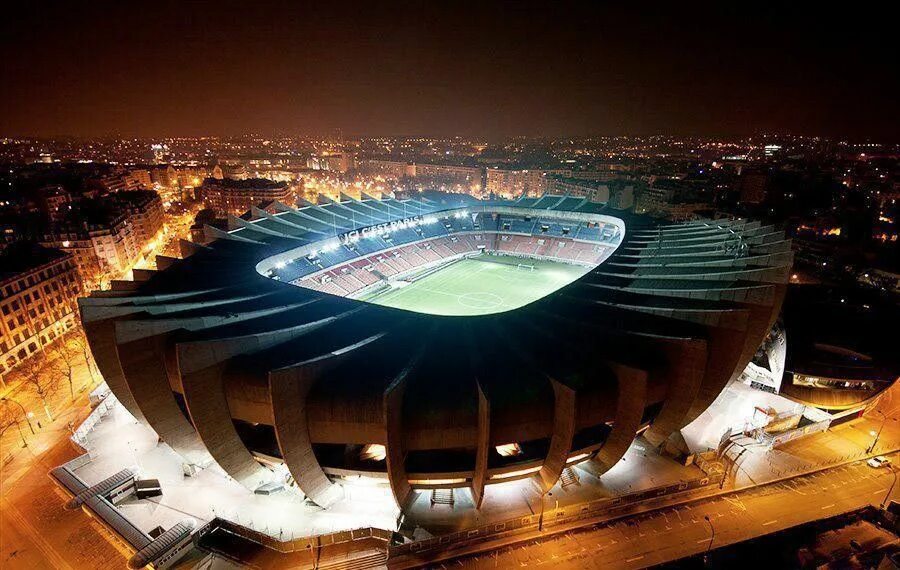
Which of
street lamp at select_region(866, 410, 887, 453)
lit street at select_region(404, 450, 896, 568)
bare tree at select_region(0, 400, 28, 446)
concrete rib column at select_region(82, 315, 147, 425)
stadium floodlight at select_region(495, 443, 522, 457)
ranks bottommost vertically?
bare tree at select_region(0, 400, 28, 446)

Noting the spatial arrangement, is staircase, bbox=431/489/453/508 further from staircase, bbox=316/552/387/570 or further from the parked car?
the parked car

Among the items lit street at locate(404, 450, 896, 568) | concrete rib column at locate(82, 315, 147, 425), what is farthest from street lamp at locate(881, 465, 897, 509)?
concrete rib column at locate(82, 315, 147, 425)

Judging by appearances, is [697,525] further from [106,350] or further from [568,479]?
[106,350]

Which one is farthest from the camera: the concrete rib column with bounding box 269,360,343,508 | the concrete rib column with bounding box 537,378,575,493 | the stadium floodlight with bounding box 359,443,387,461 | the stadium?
the stadium floodlight with bounding box 359,443,387,461

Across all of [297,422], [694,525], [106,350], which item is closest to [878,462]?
[694,525]

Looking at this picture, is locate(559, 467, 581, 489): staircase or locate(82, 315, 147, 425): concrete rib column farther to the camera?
locate(559, 467, 581, 489): staircase

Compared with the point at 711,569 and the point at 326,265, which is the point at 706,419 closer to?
the point at 711,569
